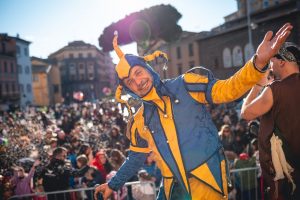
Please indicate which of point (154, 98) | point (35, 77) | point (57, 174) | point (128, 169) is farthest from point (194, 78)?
point (35, 77)

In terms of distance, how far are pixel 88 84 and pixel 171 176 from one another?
266 feet

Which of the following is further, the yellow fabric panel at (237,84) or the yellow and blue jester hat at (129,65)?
the yellow and blue jester hat at (129,65)

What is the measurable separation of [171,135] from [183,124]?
11 cm

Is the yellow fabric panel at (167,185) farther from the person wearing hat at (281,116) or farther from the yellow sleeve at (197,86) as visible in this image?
the person wearing hat at (281,116)

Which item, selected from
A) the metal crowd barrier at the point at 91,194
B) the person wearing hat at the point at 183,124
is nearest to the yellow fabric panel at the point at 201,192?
the person wearing hat at the point at 183,124

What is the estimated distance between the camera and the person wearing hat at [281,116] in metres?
2.26

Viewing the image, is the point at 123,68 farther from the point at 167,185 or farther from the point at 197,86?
the point at 167,185

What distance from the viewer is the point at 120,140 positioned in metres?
9.98

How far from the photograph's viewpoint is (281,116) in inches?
90.5

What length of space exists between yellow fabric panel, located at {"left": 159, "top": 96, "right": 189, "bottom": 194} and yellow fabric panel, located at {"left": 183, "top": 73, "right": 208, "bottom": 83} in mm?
187

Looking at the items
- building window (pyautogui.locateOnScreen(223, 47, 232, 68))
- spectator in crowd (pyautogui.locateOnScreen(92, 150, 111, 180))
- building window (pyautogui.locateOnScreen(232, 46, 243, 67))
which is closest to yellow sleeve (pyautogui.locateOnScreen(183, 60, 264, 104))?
spectator in crowd (pyautogui.locateOnScreen(92, 150, 111, 180))

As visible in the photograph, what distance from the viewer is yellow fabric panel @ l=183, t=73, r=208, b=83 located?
2.28 m

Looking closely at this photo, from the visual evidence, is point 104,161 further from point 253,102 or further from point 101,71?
point 101,71

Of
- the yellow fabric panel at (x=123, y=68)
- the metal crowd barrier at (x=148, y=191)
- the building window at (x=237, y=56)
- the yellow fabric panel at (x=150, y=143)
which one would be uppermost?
the building window at (x=237, y=56)
